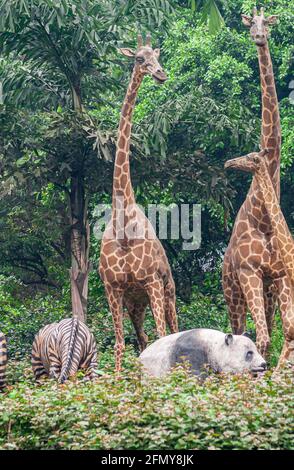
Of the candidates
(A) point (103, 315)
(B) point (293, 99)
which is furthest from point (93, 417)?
(B) point (293, 99)

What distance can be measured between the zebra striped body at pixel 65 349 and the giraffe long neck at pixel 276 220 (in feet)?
8.49

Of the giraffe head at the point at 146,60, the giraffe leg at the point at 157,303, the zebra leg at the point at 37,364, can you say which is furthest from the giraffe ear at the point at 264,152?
the zebra leg at the point at 37,364

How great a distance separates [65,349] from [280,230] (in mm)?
2980

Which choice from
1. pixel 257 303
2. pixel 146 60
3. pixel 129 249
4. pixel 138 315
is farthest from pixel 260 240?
pixel 146 60

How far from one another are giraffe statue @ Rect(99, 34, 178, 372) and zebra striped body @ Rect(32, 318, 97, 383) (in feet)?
2.43

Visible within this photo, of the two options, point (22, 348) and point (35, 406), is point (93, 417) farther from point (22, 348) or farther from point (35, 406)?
point (22, 348)

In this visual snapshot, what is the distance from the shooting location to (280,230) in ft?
49.4

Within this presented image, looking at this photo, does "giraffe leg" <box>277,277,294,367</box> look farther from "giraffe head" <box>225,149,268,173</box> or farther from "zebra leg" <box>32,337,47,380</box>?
"zebra leg" <box>32,337,47,380</box>

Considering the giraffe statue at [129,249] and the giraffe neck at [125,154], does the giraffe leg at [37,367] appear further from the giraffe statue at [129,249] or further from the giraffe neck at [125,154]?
the giraffe neck at [125,154]

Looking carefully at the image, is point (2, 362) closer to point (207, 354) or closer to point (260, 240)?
point (207, 354)

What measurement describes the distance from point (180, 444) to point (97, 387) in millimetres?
1618

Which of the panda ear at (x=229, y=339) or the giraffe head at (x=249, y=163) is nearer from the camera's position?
the panda ear at (x=229, y=339)

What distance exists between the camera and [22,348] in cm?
1983

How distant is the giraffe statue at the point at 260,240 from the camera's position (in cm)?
1523
